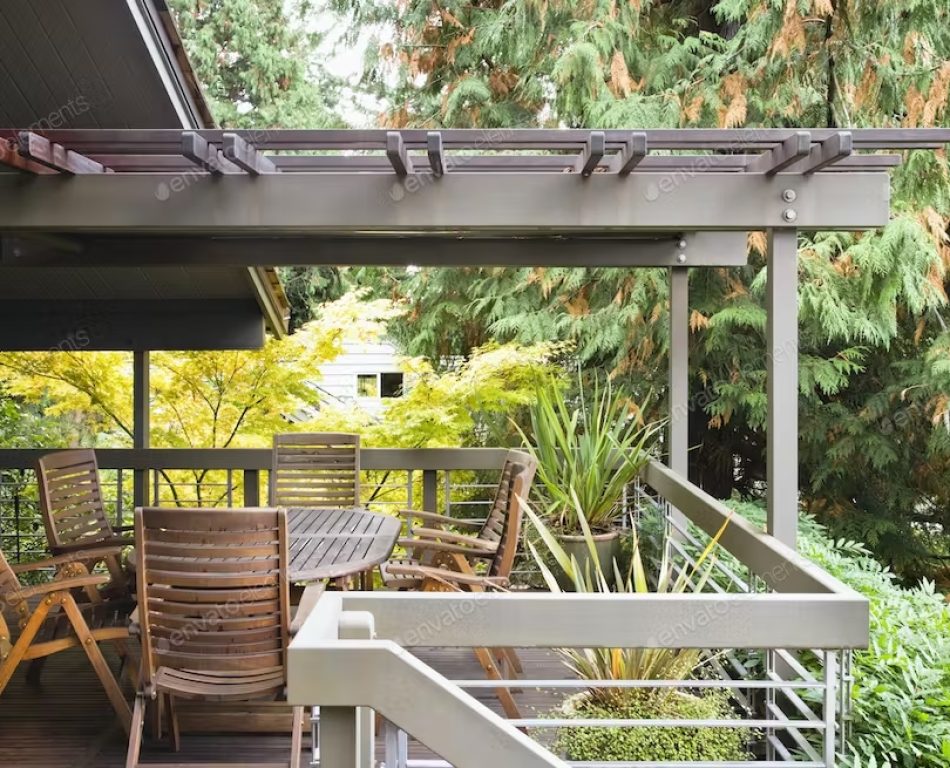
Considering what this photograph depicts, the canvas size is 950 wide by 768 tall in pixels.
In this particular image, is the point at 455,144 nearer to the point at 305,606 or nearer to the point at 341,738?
the point at 305,606

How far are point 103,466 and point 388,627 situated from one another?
3.98 metres

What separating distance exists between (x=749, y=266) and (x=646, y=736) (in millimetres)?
6026

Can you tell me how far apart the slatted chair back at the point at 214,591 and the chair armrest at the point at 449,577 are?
767 millimetres

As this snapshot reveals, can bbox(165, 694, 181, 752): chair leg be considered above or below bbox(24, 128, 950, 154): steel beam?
below

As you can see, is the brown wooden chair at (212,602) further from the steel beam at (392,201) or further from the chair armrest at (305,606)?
the steel beam at (392,201)

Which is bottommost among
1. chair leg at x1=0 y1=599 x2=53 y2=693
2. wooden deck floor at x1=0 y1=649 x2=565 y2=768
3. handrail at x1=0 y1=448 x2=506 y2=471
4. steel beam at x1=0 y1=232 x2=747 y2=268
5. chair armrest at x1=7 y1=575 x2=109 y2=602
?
wooden deck floor at x1=0 y1=649 x2=565 y2=768

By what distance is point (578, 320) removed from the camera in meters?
8.05

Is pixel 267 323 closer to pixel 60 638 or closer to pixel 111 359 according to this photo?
pixel 111 359

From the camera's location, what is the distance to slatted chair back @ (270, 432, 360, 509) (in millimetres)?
5359

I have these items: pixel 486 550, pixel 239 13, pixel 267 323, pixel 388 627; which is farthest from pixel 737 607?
pixel 239 13

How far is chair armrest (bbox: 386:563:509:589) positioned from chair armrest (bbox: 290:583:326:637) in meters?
0.41

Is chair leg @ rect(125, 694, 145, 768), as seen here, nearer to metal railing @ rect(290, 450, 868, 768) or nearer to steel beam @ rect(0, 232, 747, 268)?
metal railing @ rect(290, 450, 868, 768)

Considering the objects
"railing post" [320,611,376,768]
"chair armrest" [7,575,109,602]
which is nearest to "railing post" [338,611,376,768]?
"railing post" [320,611,376,768]

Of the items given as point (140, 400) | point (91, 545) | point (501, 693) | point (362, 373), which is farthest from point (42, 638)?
point (362, 373)
